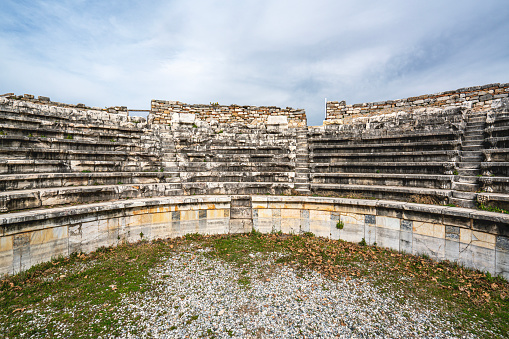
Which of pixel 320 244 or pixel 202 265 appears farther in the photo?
pixel 320 244

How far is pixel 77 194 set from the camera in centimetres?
866

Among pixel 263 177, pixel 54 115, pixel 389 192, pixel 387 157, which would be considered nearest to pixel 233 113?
pixel 263 177

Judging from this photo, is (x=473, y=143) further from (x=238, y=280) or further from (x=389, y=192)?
(x=238, y=280)

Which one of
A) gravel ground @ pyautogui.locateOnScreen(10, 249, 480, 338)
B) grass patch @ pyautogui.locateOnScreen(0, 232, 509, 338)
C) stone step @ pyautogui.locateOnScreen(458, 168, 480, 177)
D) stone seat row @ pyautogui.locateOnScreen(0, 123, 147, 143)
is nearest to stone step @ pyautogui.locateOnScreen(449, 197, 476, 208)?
stone step @ pyautogui.locateOnScreen(458, 168, 480, 177)

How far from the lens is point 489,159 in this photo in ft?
28.9

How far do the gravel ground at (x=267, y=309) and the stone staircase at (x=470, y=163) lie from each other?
4659 millimetres

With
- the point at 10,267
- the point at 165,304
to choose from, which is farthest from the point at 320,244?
the point at 10,267

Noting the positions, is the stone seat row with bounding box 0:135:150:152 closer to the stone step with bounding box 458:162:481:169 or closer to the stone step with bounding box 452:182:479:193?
the stone step with bounding box 452:182:479:193

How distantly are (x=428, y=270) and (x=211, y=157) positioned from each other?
402 inches

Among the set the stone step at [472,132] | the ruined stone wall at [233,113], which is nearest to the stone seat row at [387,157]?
the stone step at [472,132]

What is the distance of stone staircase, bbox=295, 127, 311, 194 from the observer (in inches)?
461

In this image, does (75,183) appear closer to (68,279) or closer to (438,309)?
(68,279)

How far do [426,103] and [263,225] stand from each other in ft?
37.4

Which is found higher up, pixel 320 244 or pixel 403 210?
pixel 403 210
